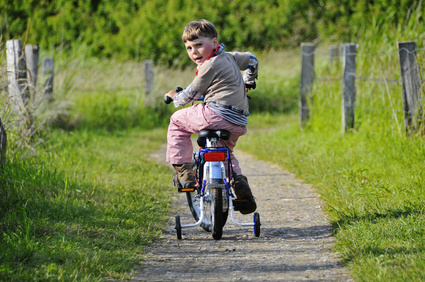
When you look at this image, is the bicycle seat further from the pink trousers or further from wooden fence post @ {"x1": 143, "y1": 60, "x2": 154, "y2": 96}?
wooden fence post @ {"x1": 143, "y1": 60, "x2": 154, "y2": 96}

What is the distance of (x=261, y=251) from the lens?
407cm

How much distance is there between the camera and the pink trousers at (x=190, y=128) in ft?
13.5

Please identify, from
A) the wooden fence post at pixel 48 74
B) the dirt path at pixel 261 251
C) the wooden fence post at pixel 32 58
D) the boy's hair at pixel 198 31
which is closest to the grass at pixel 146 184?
the dirt path at pixel 261 251

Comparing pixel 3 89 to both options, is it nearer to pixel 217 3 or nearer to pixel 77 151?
pixel 77 151

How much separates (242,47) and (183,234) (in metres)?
13.7

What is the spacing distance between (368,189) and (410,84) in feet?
6.27

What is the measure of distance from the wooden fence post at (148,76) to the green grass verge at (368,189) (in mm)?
4223

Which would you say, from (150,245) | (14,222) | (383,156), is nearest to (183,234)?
(150,245)

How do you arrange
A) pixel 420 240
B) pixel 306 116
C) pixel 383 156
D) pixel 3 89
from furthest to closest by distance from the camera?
pixel 306 116
pixel 383 156
pixel 3 89
pixel 420 240

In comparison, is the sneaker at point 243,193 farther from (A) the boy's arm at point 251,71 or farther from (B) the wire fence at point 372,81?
(B) the wire fence at point 372,81

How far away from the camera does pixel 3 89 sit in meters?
5.45

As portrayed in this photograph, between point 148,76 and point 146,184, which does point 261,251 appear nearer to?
point 146,184

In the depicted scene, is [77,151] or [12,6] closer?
[77,151]

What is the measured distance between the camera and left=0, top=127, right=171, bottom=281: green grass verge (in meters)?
3.55
